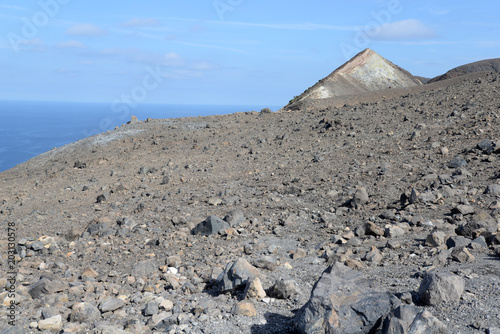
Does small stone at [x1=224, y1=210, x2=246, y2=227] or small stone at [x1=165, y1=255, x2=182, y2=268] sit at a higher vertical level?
small stone at [x1=224, y1=210, x2=246, y2=227]

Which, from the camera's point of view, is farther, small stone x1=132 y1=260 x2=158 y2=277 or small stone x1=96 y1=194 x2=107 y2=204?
small stone x1=96 y1=194 x2=107 y2=204

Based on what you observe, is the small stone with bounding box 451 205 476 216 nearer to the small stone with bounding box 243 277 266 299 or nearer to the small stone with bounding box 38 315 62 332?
the small stone with bounding box 243 277 266 299

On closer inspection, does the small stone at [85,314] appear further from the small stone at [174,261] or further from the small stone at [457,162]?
the small stone at [457,162]

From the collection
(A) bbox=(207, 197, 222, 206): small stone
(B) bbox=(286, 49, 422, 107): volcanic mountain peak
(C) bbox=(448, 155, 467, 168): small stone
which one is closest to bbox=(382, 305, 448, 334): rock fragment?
(A) bbox=(207, 197, 222, 206): small stone

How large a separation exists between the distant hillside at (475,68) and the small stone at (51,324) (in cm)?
3102

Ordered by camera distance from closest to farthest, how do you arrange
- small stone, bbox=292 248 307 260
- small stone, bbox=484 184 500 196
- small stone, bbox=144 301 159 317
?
small stone, bbox=144 301 159 317
small stone, bbox=292 248 307 260
small stone, bbox=484 184 500 196

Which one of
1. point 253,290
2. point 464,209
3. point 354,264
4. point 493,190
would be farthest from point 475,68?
point 253,290

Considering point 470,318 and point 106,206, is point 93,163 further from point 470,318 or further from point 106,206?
point 470,318

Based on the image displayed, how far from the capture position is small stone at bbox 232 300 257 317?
3.92 meters

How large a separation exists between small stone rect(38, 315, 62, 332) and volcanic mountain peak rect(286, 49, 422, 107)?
20.2 meters

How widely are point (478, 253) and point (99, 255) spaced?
4884mm

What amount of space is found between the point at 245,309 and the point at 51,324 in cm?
179

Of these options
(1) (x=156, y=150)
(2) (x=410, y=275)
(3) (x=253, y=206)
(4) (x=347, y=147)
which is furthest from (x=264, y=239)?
(1) (x=156, y=150)

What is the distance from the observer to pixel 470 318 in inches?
132
